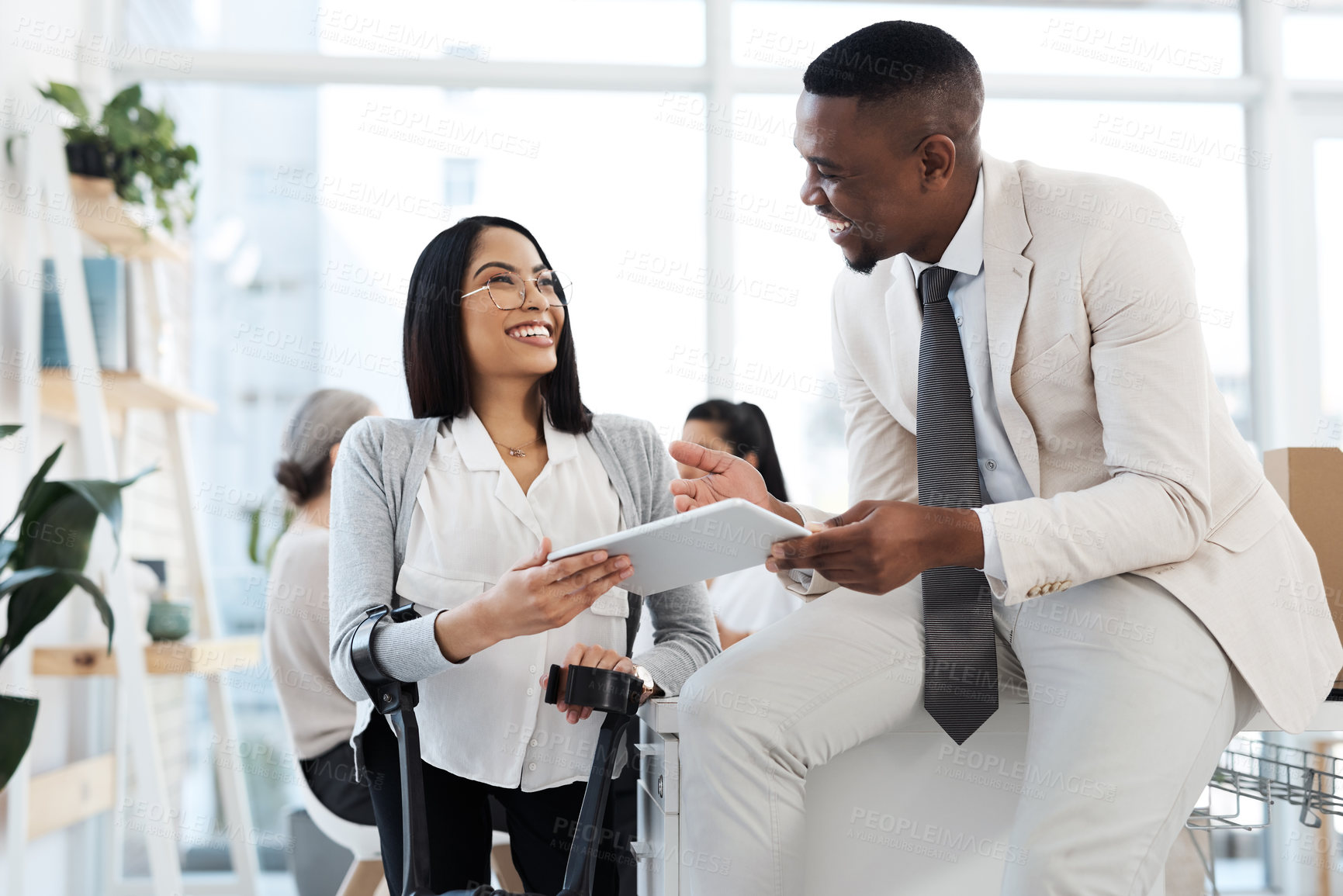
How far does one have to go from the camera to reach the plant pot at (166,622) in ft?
9.34

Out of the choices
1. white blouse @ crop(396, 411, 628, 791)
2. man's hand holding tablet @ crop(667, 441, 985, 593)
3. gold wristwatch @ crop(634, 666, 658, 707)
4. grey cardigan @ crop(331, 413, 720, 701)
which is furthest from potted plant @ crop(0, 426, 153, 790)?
man's hand holding tablet @ crop(667, 441, 985, 593)

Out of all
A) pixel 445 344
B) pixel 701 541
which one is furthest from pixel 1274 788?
pixel 445 344

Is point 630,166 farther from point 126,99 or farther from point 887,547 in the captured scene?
point 887,547

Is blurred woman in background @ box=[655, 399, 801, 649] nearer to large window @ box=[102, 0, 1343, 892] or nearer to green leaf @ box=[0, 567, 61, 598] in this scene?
large window @ box=[102, 0, 1343, 892]

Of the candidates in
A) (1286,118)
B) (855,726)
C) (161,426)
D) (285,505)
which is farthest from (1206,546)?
(161,426)

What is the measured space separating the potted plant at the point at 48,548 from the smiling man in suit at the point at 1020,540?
137cm

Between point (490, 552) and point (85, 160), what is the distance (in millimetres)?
1992

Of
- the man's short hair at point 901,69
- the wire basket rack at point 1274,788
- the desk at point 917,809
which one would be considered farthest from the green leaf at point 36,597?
the wire basket rack at point 1274,788

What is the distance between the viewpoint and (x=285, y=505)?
3371mm

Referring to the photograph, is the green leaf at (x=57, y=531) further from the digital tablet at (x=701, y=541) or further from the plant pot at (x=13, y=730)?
the digital tablet at (x=701, y=541)

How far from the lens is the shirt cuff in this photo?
1309 mm

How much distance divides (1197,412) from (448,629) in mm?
1003

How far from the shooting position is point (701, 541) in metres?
1.21

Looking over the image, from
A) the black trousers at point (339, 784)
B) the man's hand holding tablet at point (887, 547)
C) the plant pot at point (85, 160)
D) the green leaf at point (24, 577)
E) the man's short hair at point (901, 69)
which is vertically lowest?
the black trousers at point (339, 784)
